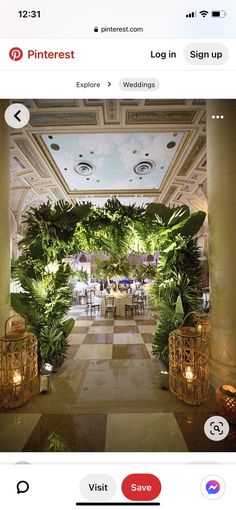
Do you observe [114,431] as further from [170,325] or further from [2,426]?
[170,325]

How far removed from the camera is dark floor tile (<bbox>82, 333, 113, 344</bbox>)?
5.41 m

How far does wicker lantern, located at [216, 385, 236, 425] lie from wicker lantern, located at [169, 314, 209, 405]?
0.40 metres

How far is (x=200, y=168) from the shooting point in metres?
8.36

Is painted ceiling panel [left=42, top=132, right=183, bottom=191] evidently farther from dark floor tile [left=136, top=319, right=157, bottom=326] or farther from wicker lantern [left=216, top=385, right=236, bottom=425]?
wicker lantern [left=216, top=385, right=236, bottom=425]

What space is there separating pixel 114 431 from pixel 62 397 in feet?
3.40

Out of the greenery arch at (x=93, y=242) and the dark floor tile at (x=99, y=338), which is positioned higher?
the greenery arch at (x=93, y=242)

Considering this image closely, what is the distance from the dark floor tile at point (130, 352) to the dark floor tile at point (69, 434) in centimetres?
194

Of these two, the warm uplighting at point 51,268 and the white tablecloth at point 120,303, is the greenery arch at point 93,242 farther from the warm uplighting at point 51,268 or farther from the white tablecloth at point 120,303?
the white tablecloth at point 120,303
